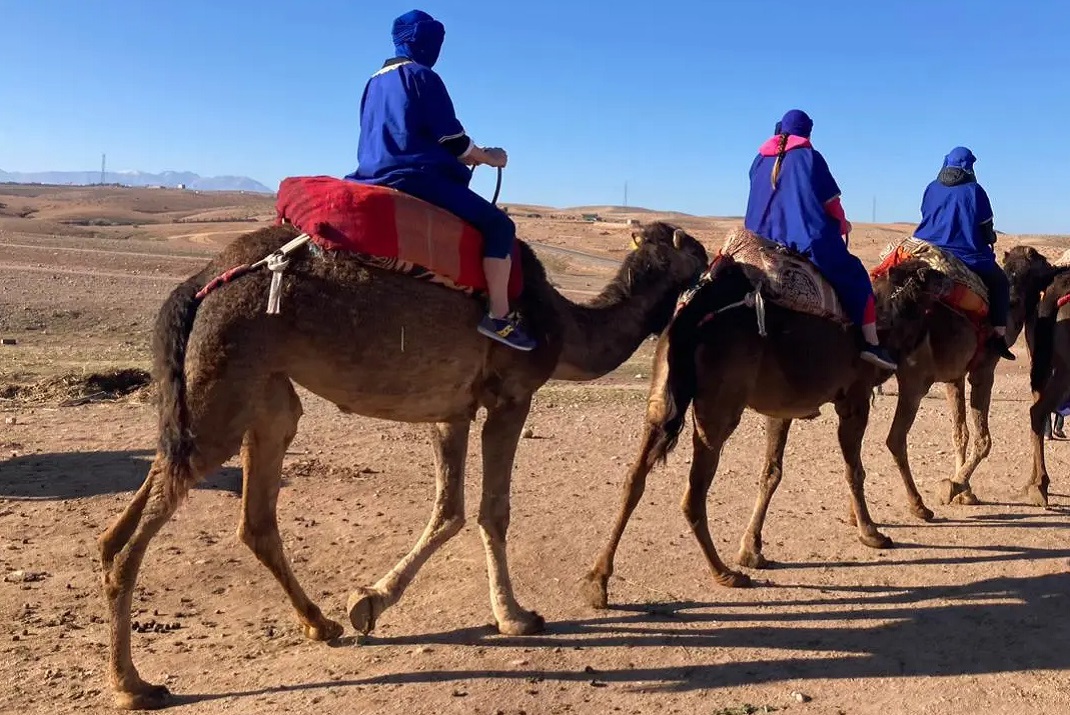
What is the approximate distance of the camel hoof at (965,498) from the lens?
9.25 metres

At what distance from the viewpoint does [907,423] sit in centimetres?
869

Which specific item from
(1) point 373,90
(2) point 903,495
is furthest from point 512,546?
(2) point 903,495

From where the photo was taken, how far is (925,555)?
775 centimetres

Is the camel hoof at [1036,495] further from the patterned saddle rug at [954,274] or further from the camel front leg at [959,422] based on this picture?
the patterned saddle rug at [954,274]

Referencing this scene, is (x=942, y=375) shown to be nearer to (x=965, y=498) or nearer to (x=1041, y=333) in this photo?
(x=965, y=498)

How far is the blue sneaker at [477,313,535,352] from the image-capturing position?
5562 mm

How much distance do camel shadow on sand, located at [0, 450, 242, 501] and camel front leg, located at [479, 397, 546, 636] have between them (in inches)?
130

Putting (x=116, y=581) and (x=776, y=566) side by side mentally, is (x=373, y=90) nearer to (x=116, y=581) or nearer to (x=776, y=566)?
(x=116, y=581)

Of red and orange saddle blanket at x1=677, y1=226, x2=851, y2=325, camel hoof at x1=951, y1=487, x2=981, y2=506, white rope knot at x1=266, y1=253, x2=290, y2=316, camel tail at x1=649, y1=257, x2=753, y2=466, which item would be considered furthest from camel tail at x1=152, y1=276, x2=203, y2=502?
camel hoof at x1=951, y1=487, x2=981, y2=506

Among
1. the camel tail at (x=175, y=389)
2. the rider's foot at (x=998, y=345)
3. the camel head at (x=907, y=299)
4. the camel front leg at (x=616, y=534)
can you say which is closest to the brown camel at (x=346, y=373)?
the camel tail at (x=175, y=389)

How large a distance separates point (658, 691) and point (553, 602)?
1.36 metres

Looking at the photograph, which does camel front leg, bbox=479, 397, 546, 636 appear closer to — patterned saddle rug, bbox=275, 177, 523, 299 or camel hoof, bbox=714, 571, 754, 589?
patterned saddle rug, bbox=275, 177, 523, 299

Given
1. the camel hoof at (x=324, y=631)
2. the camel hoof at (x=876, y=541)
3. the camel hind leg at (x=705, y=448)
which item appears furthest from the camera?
the camel hoof at (x=876, y=541)

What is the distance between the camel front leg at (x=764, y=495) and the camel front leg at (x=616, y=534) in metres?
1.26
